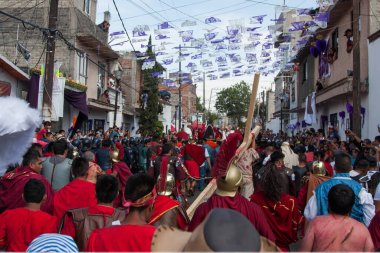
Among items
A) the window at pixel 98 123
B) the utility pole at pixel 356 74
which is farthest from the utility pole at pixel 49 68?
the window at pixel 98 123

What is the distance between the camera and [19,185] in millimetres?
4879

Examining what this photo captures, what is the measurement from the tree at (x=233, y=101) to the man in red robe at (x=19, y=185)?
70.2 metres

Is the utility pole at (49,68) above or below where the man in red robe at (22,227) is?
above

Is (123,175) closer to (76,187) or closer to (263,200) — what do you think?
(76,187)

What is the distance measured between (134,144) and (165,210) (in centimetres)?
1255

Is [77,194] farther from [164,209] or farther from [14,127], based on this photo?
[14,127]

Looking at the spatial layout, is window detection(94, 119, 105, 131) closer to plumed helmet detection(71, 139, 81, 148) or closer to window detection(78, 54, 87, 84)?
window detection(78, 54, 87, 84)

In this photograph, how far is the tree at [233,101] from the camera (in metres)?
76.1

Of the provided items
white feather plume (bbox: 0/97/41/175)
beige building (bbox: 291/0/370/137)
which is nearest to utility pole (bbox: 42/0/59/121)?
white feather plume (bbox: 0/97/41/175)

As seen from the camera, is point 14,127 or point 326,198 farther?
point 326,198

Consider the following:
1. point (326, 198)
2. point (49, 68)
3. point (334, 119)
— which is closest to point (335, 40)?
point (334, 119)

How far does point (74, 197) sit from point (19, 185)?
0.67m

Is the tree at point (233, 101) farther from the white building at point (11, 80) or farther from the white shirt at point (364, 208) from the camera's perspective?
the white shirt at point (364, 208)

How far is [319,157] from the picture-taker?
28.9 feet
